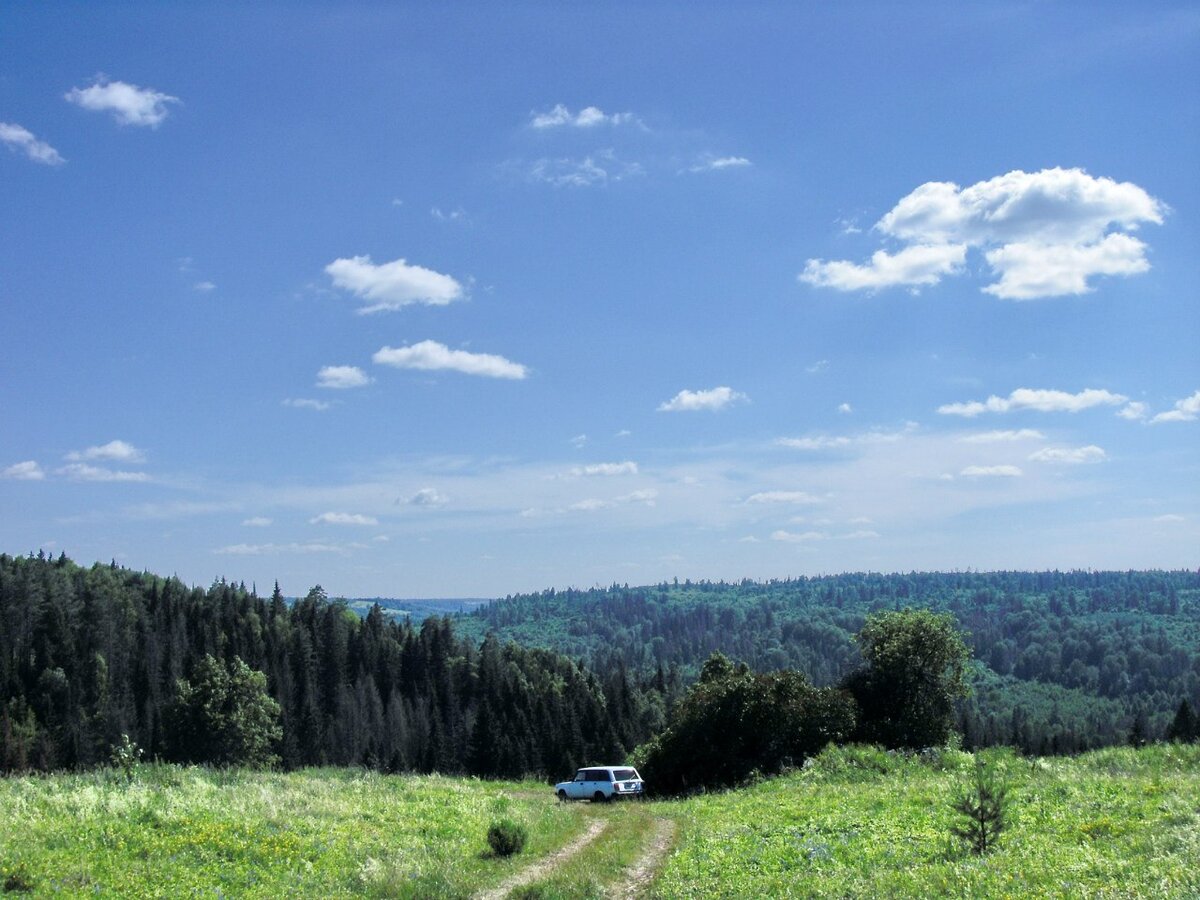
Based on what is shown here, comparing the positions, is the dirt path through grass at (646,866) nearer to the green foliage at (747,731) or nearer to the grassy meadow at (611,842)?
the grassy meadow at (611,842)

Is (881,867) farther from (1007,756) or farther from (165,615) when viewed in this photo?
(165,615)

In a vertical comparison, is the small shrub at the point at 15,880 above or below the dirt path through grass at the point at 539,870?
above

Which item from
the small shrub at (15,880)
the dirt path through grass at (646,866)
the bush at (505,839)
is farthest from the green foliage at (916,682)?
the small shrub at (15,880)

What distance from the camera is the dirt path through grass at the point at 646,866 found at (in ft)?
59.6

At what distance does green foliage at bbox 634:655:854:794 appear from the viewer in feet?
153

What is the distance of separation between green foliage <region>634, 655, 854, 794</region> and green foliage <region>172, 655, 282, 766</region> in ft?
181

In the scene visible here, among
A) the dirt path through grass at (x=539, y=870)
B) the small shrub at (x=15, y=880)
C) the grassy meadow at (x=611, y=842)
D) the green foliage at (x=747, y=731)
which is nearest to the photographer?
the grassy meadow at (x=611, y=842)

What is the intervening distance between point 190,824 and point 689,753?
3276 cm

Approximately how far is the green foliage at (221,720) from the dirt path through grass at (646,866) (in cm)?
7313

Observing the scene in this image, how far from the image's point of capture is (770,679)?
160 ft

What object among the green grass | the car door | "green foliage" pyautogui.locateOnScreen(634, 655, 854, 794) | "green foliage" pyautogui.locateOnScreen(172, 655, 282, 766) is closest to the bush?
the green grass

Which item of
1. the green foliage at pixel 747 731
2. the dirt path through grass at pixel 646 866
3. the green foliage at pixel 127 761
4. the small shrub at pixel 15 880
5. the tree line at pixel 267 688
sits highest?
the small shrub at pixel 15 880

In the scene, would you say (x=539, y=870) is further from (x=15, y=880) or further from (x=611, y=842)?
(x=15, y=880)

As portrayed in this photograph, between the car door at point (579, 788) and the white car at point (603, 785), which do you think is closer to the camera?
the white car at point (603, 785)
